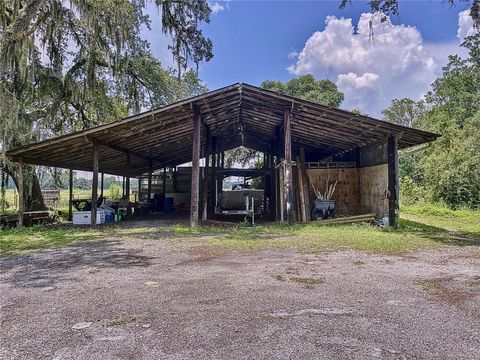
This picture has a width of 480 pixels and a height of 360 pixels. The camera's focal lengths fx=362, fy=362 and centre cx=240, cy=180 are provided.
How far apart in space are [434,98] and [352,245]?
23.4m

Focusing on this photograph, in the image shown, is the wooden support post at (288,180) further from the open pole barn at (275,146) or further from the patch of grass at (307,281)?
the patch of grass at (307,281)

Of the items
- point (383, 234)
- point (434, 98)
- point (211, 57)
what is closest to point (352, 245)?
point (383, 234)

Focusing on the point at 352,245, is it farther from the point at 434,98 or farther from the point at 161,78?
the point at 434,98

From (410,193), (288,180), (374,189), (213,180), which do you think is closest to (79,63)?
(213,180)

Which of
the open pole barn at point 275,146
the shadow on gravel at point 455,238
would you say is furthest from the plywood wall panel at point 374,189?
the shadow on gravel at point 455,238

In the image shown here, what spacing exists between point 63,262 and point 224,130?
1117 cm

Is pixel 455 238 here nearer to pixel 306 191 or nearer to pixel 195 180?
pixel 306 191

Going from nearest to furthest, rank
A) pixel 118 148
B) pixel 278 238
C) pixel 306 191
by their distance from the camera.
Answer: pixel 278 238 → pixel 306 191 → pixel 118 148

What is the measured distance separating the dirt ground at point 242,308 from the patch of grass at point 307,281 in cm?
2

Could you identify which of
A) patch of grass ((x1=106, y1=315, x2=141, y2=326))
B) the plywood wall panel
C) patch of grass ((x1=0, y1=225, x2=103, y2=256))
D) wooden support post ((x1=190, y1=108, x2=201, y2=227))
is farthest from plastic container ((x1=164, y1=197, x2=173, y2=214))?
patch of grass ((x1=106, y1=315, x2=141, y2=326))

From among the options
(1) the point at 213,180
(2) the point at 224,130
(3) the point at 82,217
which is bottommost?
(3) the point at 82,217

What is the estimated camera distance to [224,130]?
1595 cm

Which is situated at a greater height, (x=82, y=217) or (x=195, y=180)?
(x=195, y=180)

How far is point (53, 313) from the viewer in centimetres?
321
